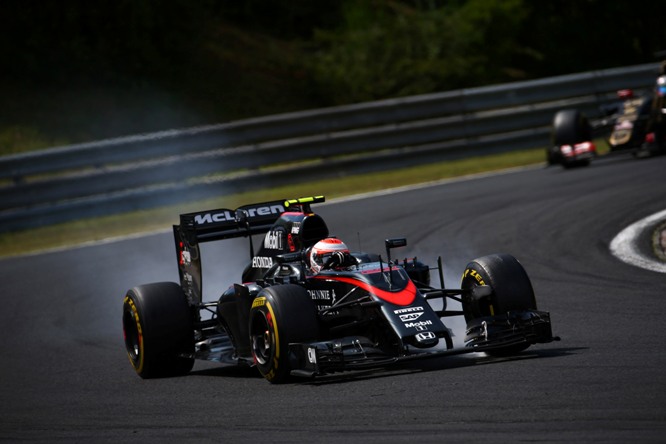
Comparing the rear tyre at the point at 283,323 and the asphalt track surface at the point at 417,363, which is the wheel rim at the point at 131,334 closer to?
the asphalt track surface at the point at 417,363

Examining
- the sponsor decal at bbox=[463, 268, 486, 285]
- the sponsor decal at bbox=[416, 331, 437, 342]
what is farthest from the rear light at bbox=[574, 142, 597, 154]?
the sponsor decal at bbox=[416, 331, 437, 342]

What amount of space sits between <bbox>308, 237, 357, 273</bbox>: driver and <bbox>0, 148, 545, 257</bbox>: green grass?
7.81 metres

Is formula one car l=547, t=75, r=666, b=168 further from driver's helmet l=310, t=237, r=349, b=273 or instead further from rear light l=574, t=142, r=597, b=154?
driver's helmet l=310, t=237, r=349, b=273

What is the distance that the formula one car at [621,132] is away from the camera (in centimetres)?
1720

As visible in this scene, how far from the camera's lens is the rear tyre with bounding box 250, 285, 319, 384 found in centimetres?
773

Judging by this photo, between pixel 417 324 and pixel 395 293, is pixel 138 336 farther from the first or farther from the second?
pixel 417 324

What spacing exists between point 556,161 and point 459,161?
8.00 ft

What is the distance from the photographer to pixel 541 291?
1049 cm

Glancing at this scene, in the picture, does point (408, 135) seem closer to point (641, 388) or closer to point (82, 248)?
point (82, 248)

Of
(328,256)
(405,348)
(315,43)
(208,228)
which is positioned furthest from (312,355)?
(315,43)

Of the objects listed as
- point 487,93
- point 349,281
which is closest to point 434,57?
point 487,93

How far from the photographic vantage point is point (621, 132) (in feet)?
57.0

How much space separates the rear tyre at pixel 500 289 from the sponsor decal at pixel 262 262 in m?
1.66

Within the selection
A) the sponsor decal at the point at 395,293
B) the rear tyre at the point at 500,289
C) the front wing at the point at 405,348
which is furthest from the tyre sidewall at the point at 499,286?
the sponsor decal at the point at 395,293
